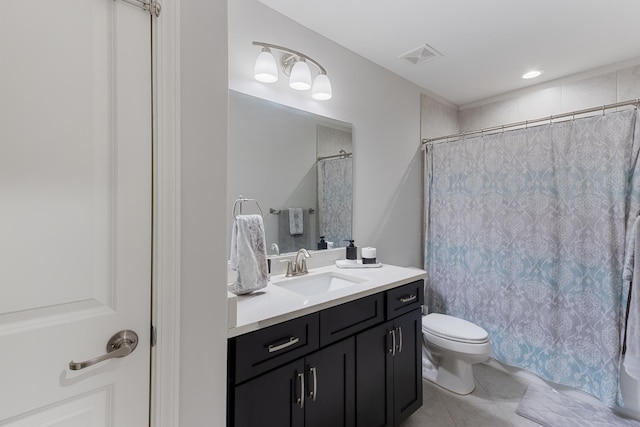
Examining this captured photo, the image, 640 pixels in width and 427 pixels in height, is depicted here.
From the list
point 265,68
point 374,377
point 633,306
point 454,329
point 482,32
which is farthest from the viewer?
point 454,329

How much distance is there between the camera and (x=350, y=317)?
→ 1.34m

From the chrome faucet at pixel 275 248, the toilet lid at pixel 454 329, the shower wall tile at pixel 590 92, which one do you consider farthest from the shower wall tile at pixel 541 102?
the chrome faucet at pixel 275 248

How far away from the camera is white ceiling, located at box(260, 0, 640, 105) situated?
1657 millimetres

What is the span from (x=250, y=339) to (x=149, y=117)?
2.56 ft

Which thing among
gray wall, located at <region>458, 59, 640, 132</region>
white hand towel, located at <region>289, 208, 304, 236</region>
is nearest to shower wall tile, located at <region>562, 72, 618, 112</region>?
gray wall, located at <region>458, 59, 640, 132</region>

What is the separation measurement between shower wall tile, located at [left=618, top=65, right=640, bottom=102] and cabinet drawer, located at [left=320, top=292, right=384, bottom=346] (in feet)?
8.46

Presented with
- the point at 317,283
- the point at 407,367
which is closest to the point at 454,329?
the point at 407,367

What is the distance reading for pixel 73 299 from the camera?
72 cm

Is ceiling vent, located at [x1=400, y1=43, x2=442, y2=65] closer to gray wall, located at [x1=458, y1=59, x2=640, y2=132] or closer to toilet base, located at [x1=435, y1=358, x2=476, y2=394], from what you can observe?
gray wall, located at [x1=458, y1=59, x2=640, y2=132]

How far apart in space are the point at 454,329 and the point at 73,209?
2.20 metres

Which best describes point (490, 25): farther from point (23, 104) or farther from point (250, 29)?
point (23, 104)

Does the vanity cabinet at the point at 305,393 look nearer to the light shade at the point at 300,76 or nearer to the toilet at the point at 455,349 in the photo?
the toilet at the point at 455,349

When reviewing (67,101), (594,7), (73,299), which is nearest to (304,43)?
(67,101)

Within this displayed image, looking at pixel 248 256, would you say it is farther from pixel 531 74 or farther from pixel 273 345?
pixel 531 74
